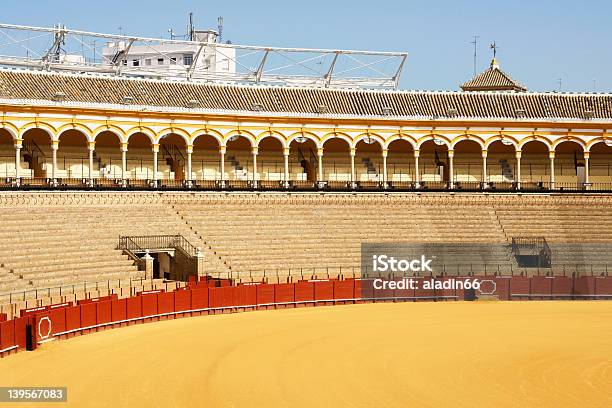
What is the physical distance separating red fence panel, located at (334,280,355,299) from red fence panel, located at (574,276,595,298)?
968 centimetres

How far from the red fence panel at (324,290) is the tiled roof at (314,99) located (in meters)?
17.7

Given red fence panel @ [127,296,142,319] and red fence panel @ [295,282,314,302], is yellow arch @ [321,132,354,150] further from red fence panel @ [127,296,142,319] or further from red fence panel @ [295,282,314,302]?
red fence panel @ [127,296,142,319]

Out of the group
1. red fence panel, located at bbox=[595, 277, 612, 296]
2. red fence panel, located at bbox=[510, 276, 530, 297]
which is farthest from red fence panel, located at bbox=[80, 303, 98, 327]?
red fence panel, located at bbox=[595, 277, 612, 296]

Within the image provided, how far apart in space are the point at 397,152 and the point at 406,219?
9.25 meters

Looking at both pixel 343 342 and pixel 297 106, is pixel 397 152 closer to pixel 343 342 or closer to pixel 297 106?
pixel 297 106

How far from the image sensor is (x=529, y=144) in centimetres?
5950

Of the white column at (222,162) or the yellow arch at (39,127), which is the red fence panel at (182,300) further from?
the white column at (222,162)

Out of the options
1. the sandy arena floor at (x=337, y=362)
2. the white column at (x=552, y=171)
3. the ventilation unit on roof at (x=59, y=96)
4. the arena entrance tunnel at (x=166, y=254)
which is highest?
the ventilation unit on roof at (x=59, y=96)

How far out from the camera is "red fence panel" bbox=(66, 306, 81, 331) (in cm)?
2992

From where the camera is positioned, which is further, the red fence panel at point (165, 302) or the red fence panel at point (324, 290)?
the red fence panel at point (324, 290)

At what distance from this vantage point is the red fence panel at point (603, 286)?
41.6 m

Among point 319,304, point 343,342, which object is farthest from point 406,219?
point 343,342

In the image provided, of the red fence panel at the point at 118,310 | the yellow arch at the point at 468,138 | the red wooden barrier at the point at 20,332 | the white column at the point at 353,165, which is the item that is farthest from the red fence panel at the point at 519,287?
the red wooden barrier at the point at 20,332

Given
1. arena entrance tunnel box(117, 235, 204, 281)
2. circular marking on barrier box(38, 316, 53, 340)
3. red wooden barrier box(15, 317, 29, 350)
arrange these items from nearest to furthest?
red wooden barrier box(15, 317, 29, 350)
circular marking on barrier box(38, 316, 53, 340)
arena entrance tunnel box(117, 235, 204, 281)
